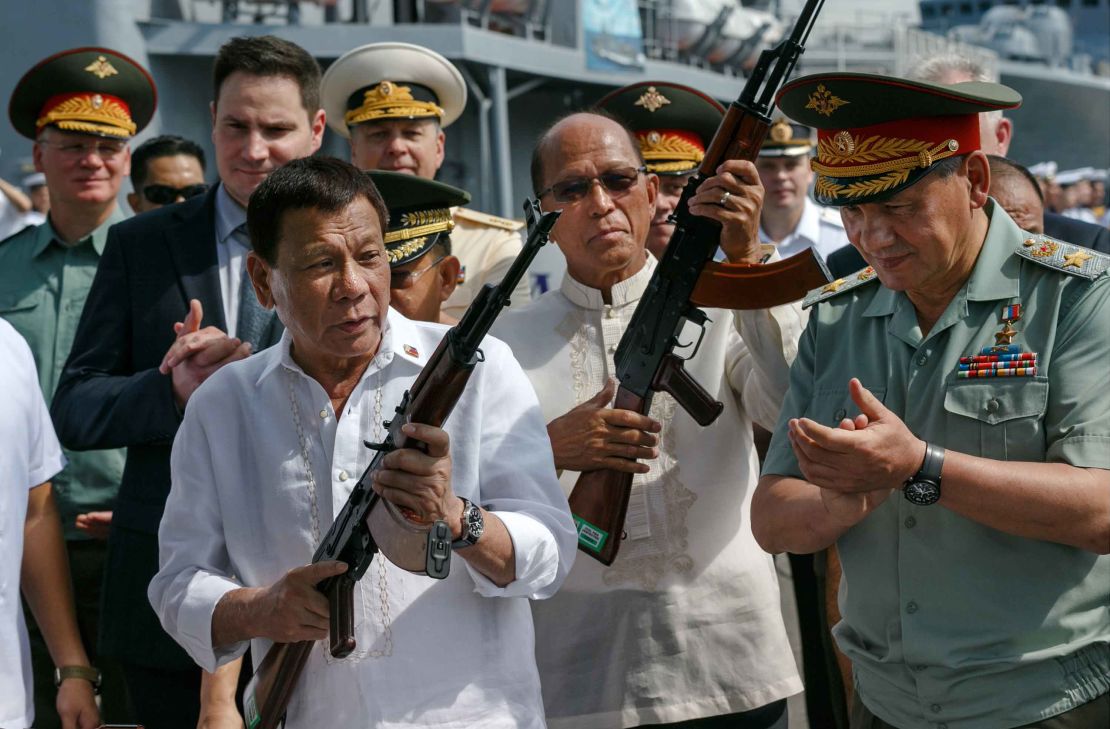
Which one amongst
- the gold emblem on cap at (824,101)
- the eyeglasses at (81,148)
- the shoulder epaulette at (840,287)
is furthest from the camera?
the eyeglasses at (81,148)

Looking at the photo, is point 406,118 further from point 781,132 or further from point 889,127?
point 781,132

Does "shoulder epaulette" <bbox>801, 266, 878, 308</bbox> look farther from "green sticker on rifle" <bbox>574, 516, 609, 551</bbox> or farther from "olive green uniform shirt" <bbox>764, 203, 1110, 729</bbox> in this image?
"green sticker on rifle" <bbox>574, 516, 609, 551</bbox>

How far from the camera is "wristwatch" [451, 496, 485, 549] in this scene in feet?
8.24

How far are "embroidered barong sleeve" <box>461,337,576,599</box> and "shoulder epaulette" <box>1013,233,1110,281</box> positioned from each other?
3.45ft

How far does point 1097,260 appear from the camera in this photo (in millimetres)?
2740

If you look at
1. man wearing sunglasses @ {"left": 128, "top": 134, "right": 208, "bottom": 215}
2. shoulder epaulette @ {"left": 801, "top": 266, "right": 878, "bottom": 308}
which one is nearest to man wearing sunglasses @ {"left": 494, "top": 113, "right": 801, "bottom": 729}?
shoulder epaulette @ {"left": 801, "top": 266, "right": 878, "bottom": 308}

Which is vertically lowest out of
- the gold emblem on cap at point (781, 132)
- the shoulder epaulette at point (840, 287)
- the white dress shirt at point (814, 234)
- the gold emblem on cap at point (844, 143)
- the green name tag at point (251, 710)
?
the white dress shirt at point (814, 234)

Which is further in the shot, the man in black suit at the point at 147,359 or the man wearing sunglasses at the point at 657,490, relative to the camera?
the man in black suit at the point at 147,359

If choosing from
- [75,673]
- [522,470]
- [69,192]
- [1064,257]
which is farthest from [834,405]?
[69,192]

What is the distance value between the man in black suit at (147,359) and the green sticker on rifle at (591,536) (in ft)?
3.36

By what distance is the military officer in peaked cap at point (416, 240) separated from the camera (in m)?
3.78

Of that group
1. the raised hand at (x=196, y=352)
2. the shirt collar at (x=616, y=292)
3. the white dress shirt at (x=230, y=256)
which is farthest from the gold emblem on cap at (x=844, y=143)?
the white dress shirt at (x=230, y=256)

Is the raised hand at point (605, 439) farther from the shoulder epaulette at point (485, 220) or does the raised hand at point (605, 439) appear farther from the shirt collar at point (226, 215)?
the shoulder epaulette at point (485, 220)

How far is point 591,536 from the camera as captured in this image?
3555 millimetres
